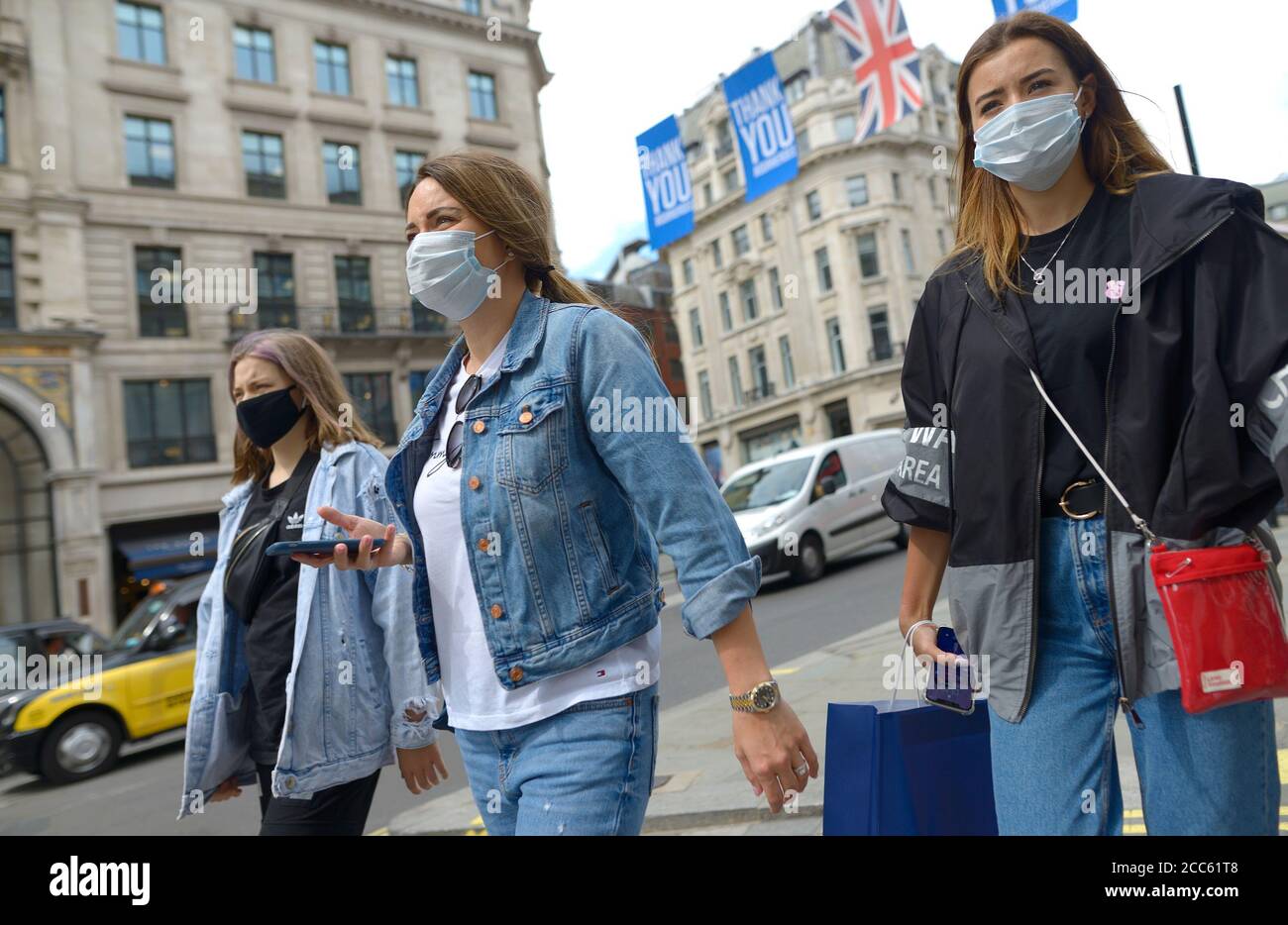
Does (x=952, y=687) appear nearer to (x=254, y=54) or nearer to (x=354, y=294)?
(x=354, y=294)

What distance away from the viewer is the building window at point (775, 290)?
42688 millimetres

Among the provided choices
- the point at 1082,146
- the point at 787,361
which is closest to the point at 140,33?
the point at 787,361

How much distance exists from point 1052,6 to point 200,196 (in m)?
21.4

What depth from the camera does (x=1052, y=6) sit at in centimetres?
888

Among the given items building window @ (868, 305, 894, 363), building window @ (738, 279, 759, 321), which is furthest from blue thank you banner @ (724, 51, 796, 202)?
building window @ (738, 279, 759, 321)

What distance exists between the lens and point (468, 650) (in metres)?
1.94

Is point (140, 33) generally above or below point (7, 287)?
above

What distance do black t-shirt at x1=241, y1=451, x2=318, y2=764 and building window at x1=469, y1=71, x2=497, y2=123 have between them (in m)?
28.9

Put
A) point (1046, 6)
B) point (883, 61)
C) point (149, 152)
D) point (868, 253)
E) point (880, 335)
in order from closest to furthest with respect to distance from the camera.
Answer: point (1046, 6), point (883, 61), point (149, 152), point (880, 335), point (868, 253)

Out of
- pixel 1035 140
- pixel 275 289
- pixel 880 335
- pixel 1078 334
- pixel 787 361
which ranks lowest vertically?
pixel 1078 334

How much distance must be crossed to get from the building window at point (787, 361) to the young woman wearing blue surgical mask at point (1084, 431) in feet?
134

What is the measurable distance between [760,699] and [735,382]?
146 feet
